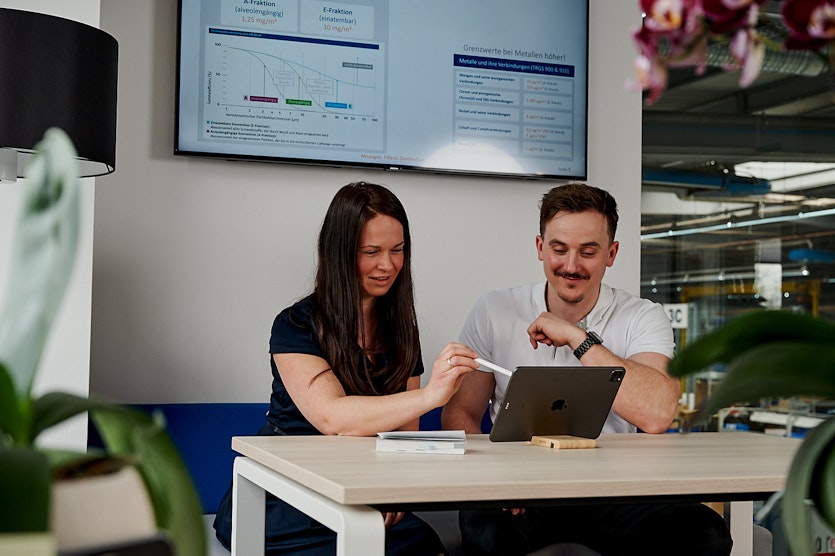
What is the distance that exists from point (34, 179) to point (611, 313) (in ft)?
8.03

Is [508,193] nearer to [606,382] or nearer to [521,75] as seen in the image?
[521,75]

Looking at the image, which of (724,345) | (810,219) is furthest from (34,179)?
(810,219)

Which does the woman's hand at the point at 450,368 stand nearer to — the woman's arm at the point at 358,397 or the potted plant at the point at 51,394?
the woman's arm at the point at 358,397

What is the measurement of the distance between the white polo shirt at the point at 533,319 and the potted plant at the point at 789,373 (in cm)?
209

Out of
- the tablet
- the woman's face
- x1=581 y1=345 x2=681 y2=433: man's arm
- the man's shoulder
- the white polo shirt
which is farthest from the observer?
the man's shoulder

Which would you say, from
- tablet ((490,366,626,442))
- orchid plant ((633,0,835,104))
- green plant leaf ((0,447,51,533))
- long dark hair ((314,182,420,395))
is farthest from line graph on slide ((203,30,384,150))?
green plant leaf ((0,447,51,533))

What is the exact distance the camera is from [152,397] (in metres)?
3.07

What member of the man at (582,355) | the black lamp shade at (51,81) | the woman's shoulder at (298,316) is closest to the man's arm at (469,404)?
the man at (582,355)

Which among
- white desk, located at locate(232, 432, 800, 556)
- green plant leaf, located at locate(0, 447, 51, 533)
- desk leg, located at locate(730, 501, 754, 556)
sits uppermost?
green plant leaf, located at locate(0, 447, 51, 533)

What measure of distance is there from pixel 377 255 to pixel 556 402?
691 mm

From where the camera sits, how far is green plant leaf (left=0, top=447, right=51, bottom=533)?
1.20 ft

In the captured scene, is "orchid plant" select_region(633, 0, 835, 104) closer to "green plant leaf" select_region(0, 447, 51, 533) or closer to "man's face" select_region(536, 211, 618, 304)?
"green plant leaf" select_region(0, 447, 51, 533)

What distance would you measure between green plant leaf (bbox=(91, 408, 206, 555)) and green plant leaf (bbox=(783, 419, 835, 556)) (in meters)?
0.30

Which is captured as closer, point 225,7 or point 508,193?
point 225,7
